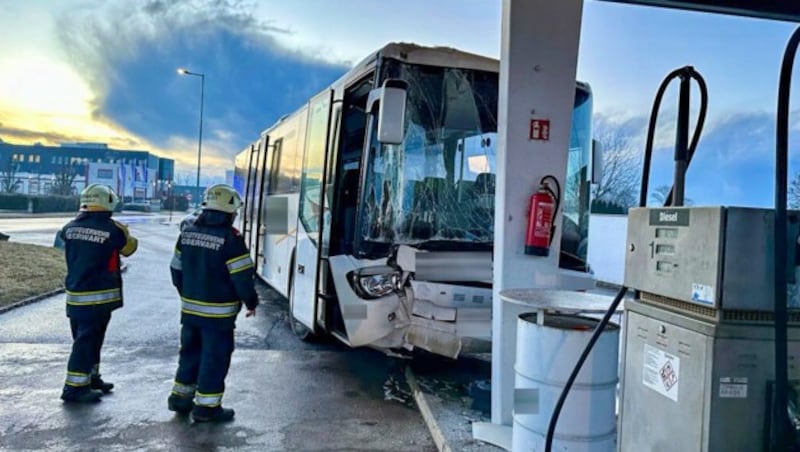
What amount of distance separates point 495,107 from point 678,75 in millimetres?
3190

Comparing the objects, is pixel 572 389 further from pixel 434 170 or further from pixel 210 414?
pixel 210 414

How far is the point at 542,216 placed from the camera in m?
4.12

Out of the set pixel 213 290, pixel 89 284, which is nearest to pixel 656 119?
pixel 213 290

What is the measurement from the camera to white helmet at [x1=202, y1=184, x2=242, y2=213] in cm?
492

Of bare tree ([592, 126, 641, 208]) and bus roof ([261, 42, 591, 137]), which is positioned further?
bare tree ([592, 126, 641, 208])

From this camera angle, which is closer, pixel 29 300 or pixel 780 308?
pixel 780 308

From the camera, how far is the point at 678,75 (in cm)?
266

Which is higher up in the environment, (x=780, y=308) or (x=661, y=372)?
(x=780, y=308)

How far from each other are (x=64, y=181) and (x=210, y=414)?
59299 millimetres

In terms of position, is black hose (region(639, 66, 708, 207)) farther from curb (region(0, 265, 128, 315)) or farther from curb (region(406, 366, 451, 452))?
curb (region(0, 265, 128, 315))

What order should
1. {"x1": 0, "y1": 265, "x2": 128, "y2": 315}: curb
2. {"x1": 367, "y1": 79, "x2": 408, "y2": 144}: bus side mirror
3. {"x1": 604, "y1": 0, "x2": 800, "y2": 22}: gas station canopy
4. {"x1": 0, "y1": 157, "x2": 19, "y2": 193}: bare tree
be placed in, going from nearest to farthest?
{"x1": 604, "y1": 0, "x2": 800, "y2": 22}: gas station canopy → {"x1": 367, "y1": 79, "x2": 408, "y2": 144}: bus side mirror → {"x1": 0, "y1": 265, "x2": 128, "y2": 315}: curb → {"x1": 0, "y1": 157, "x2": 19, "y2": 193}: bare tree

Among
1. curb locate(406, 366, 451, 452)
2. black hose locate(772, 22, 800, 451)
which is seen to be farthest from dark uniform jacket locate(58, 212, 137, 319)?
black hose locate(772, 22, 800, 451)

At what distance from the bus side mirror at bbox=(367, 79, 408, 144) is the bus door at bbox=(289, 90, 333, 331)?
1.64m

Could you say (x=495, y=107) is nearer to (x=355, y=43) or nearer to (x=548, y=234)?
(x=548, y=234)
